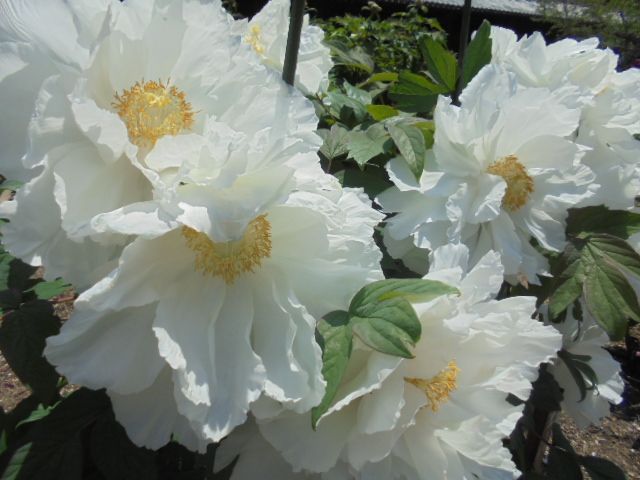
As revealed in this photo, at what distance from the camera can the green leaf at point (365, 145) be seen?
98cm

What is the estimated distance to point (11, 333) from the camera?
82cm

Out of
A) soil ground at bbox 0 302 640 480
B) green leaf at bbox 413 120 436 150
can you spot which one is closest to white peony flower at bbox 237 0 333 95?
green leaf at bbox 413 120 436 150

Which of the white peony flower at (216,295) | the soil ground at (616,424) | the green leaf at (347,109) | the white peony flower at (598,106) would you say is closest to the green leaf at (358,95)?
the green leaf at (347,109)

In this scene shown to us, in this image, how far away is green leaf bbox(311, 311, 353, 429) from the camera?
0.64 meters

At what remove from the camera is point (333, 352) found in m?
0.66

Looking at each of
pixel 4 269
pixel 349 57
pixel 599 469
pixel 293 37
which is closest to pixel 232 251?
pixel 293 37

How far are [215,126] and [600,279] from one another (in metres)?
0.72

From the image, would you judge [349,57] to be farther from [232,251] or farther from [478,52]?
[232,251]

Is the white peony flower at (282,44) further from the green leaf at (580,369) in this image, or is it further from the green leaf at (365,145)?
the green leaf at (580,369)

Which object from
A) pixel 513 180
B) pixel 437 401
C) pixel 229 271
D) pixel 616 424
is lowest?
pixel 616 424

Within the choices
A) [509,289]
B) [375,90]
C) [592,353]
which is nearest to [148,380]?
[509,289]

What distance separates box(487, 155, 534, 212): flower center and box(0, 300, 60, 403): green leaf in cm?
73

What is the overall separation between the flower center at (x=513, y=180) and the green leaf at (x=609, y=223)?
154 millimetres

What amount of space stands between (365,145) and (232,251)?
0.42m
